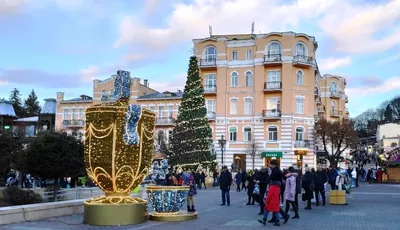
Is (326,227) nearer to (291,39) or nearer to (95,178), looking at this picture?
(95,178)

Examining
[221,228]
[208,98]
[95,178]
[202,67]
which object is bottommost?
[221,228]

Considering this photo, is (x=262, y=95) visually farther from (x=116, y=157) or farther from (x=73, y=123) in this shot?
(x=116, y=157)

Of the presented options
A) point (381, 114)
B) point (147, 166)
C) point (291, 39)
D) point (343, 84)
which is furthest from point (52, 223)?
point (381, 114)

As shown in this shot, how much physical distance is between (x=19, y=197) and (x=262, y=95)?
39.0 meters

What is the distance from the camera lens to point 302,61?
5194cm

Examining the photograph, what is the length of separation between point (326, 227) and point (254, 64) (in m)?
41.2

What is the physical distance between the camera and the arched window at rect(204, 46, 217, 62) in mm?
55044

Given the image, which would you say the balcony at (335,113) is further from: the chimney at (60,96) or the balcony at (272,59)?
the chimney at (60,96)

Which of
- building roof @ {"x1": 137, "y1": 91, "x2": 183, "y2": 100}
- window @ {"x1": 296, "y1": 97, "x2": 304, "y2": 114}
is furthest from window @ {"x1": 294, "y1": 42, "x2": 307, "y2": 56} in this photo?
building roof @ {"x1": 137, "y1": 91, "x2": 183, "y2": 100}

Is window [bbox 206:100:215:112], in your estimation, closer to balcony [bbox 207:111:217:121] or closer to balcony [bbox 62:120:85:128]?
balcony [bbox 207:111:217:121]

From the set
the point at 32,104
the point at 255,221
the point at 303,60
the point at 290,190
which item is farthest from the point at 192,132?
the point at 32,104

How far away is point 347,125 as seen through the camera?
183ft

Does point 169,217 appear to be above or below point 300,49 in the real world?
below

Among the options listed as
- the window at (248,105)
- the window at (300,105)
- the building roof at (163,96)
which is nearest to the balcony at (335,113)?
the window at (300,105)
